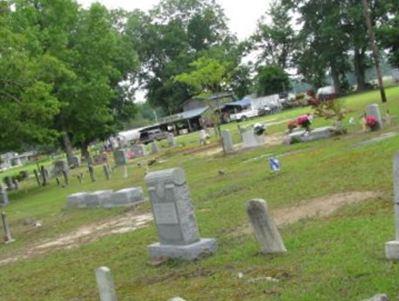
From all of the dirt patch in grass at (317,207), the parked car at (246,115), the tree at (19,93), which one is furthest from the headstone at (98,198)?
the parked car at (246,115)

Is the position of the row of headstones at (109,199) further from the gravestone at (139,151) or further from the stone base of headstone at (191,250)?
the gravestone at (139,151)

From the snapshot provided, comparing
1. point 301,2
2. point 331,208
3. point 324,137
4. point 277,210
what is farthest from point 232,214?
point 301,2

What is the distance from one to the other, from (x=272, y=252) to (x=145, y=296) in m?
1.87

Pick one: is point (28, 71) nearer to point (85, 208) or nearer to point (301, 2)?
point (85, 208)

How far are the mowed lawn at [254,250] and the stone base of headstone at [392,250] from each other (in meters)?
0.09

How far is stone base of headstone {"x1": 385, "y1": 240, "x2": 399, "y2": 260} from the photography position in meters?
7.66

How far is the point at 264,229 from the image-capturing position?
30.6ft

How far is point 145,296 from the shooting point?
8695 millimetres

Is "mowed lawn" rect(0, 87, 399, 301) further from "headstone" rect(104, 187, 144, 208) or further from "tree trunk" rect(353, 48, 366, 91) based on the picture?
"tree trunk" rect(353, 48, 366, 91)

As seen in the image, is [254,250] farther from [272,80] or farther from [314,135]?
[272,80]

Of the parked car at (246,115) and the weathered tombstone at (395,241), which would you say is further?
the parked car at (246,115)

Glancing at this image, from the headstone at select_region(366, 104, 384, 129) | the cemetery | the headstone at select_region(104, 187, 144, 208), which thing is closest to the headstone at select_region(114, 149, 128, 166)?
the cemetery

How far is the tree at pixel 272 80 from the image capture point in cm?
9119

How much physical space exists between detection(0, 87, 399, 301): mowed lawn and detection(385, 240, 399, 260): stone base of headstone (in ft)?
0.30
